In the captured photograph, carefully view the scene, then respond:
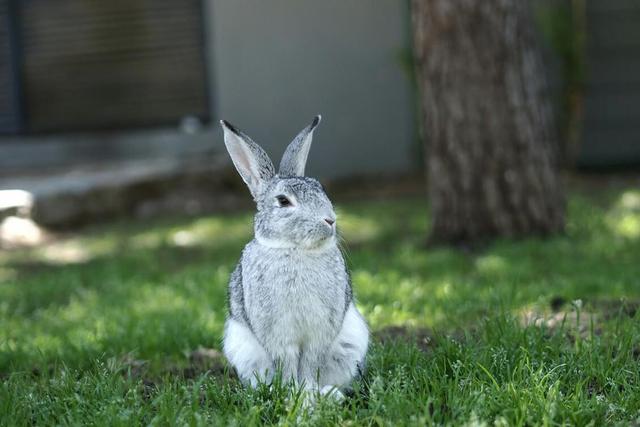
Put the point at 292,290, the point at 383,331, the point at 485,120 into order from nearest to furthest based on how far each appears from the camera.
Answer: the point at 292,290
the point at 383,331
the point at 485,120

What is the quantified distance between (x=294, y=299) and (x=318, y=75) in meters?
8.77

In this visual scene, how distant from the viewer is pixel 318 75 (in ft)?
37.7

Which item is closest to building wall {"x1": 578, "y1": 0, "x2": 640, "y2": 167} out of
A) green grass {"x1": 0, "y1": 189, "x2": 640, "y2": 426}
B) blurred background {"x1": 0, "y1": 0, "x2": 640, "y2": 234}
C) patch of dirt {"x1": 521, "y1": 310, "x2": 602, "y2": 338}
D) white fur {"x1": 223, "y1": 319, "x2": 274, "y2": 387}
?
blurred background {"x1": 0, "y1": 0, "x2": 640, "y2": 234}

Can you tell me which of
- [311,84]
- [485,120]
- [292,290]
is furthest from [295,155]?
[311,84]

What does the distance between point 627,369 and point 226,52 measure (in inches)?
352

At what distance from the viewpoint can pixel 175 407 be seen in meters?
2.85

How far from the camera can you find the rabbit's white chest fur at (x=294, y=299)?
9.81 ft

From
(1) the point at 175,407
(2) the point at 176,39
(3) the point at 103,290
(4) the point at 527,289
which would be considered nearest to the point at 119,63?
→ (2) the point at 176,39

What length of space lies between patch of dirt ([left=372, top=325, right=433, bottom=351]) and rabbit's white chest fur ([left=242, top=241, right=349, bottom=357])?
76 centimetres

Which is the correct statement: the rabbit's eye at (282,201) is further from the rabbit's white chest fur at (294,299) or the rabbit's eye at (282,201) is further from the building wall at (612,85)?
the building wall at (612,85)

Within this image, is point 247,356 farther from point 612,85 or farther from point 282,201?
point 612,85

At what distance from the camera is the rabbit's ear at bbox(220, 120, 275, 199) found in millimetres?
3164

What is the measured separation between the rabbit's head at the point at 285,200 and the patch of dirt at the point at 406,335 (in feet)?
3.08

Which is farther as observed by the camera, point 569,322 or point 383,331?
point 383,331
